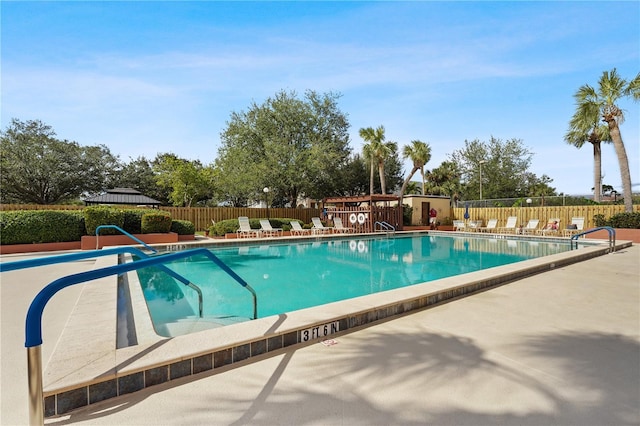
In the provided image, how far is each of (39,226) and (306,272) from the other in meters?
8.95

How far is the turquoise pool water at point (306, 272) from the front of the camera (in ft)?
18.6

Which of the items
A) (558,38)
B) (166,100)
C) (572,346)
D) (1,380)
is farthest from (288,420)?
(558,38)

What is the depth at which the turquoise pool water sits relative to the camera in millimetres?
5684

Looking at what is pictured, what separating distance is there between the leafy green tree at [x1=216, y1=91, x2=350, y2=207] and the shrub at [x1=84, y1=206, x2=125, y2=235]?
909 centimetres

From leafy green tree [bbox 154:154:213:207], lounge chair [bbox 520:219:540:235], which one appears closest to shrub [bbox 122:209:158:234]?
leafy green tree [bbox 154:154:213:207]

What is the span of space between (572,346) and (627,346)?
1.86ft

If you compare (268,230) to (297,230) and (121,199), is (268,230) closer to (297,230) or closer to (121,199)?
(297,230)

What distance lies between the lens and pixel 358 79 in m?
15.5

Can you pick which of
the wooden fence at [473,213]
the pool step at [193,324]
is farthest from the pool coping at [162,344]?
the wooden fence at [473,213]

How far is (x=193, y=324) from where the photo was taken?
4.35m

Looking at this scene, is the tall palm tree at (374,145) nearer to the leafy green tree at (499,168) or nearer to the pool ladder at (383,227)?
the pool ladder at (383,227)

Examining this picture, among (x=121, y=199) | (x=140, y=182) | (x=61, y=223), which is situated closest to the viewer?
(x=61, y=223)

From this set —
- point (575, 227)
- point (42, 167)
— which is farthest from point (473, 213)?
point (42, 167)

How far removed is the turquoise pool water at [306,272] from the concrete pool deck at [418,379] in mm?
2066
